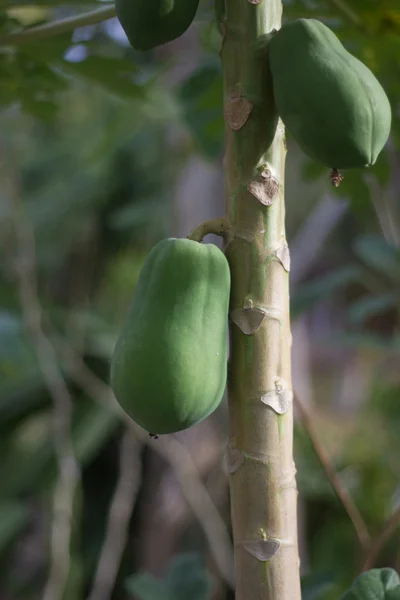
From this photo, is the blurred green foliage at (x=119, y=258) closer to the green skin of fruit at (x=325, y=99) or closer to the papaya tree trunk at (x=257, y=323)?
the papaya tree trunk at (x=257, y=323)

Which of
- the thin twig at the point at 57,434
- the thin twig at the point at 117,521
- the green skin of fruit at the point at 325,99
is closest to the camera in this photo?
the green skin of fruit at the point at 325,99

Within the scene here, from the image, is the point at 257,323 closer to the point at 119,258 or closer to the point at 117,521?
the point at 117,521

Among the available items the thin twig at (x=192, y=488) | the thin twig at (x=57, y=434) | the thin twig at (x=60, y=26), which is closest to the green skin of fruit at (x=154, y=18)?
the thin twig at (x=60, y=26)

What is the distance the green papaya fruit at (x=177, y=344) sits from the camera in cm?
62

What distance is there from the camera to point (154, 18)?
0.69 m

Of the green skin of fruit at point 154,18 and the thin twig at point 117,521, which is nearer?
the green skin of fruit at point 154,18

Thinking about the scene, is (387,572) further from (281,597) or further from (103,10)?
(103,10)

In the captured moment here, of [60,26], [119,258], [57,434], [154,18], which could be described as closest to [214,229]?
[154,18]

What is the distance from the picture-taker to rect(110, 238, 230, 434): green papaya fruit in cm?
62

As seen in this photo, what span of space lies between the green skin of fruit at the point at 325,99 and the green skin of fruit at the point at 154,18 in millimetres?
119

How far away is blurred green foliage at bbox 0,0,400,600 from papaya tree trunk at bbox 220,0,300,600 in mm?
186

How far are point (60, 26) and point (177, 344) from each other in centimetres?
57

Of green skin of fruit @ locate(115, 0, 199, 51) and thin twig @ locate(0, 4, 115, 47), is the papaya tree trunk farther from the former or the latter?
thin twig @ locate(0, 4, 115, 47)

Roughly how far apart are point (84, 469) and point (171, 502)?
1.04m
